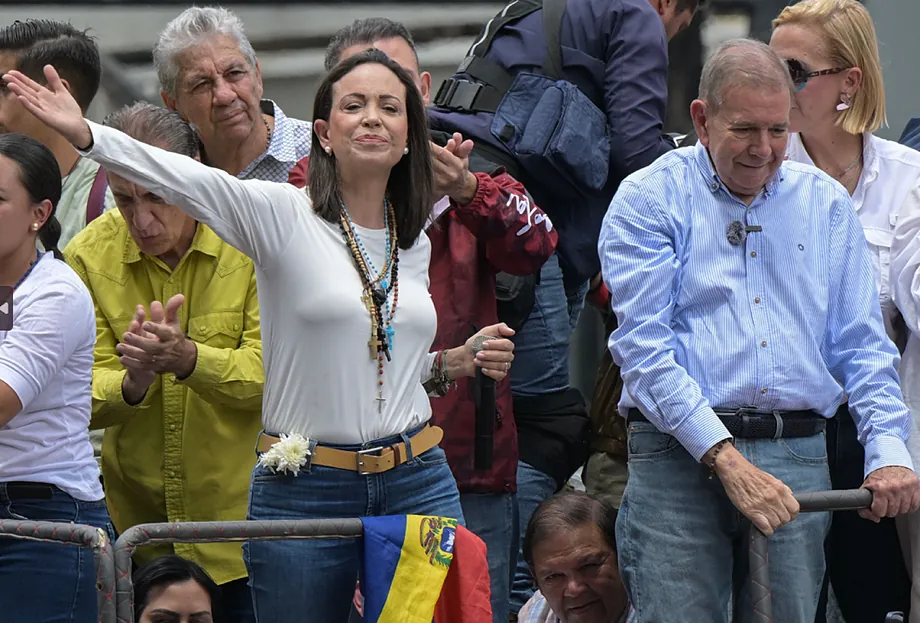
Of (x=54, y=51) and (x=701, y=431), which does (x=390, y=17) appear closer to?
(x=54, y=51)

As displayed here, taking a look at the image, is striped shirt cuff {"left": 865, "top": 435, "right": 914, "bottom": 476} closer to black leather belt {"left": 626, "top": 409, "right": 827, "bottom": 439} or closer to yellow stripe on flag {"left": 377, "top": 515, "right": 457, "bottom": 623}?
black leather belt {"left": 626, "top": 409, "right": 827, "bottom": 439}

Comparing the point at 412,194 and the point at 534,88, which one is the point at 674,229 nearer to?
the point at 412,194

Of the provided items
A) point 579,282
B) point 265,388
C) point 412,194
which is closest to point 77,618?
point 265,388

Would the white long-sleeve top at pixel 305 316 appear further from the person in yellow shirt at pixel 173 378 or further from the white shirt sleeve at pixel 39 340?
the person in yellow shirt at pixel 173 378

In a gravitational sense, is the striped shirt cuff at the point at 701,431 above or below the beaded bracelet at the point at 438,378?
below

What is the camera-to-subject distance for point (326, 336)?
3668 mm

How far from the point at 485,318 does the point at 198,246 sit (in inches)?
34.3

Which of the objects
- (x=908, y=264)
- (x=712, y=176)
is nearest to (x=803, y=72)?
(x=908, y=264)

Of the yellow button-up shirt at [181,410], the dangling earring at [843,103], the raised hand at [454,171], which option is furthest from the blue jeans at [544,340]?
the dangling earring at [843,103]

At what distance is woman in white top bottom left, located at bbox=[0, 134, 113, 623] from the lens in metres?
3.73

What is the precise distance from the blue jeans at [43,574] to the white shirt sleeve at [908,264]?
2347mm

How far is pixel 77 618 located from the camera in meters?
3.76

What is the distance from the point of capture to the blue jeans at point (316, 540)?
3.60m

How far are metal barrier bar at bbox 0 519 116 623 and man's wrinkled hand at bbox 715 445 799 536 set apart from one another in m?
1.51
